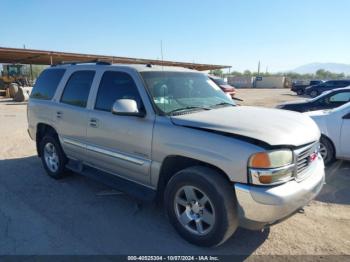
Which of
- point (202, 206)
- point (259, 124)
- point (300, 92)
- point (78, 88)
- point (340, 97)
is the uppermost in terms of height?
point (78, 88)

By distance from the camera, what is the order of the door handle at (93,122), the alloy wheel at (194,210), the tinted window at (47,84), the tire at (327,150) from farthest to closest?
1. the tire at (327,150)
2. the tinted window at (47,84)
3. the door handle at (93,122)
4. the alloy wheel at (194,210)

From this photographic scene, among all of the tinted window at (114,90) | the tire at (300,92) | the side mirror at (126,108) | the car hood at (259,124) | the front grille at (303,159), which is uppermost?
the tinted window at (114,90)

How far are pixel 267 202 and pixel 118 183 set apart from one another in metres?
2.05

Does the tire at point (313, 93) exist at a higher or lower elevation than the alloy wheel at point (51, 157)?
lower

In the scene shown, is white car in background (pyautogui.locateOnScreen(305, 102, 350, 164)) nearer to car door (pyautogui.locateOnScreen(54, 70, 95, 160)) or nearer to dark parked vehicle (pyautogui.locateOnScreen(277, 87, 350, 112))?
dark parked vehicle (pyautogui.locateOnScreen(277, 87, 350, 112))

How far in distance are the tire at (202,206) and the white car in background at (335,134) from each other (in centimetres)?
373

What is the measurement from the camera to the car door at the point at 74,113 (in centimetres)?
452

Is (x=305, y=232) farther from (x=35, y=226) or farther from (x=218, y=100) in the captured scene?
(x=35, y=226)

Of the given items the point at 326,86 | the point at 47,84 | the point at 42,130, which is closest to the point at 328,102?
the point at 47,84

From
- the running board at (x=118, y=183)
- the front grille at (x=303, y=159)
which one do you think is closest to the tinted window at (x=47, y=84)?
the running board at (x=118, y=183)

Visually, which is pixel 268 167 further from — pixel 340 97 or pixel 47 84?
pixel 340 97

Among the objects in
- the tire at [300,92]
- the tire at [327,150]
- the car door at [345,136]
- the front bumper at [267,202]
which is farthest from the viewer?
the tire at [300,92]

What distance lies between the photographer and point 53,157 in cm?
539

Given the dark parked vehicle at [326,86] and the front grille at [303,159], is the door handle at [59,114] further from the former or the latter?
the dark parked vehicle at [326,86]
